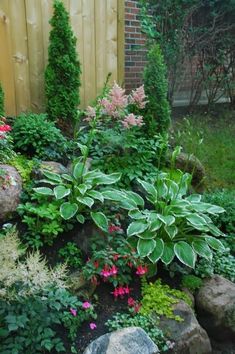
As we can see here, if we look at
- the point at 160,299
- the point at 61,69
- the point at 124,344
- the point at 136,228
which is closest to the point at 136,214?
the point at 136,228

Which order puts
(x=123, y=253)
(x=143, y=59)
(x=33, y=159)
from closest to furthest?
(x=123, y=253)
(x=33, y=159)
(x=143, y=59)

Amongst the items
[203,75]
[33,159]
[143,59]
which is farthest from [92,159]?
[203,75]

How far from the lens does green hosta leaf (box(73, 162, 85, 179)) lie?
2912 mm

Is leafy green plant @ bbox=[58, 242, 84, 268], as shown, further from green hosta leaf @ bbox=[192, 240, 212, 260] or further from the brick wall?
the brick wall

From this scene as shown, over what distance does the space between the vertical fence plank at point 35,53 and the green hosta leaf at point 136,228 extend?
6.17 ft

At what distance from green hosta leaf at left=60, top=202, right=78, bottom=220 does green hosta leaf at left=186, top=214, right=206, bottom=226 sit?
33.2 inches

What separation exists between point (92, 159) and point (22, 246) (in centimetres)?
125

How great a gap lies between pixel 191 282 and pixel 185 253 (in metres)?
0.25

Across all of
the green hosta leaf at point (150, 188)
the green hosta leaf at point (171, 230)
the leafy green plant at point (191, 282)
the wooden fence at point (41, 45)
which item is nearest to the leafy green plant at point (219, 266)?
the leafy green plant at point (191, 282)

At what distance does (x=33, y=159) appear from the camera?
10.4 ft

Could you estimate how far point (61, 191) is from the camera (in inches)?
107

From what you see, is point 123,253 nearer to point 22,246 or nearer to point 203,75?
point 22,246

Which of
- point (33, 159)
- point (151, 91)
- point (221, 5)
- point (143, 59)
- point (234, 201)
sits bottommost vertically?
point (234, 201)

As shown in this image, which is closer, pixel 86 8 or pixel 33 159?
pixel 33 159
